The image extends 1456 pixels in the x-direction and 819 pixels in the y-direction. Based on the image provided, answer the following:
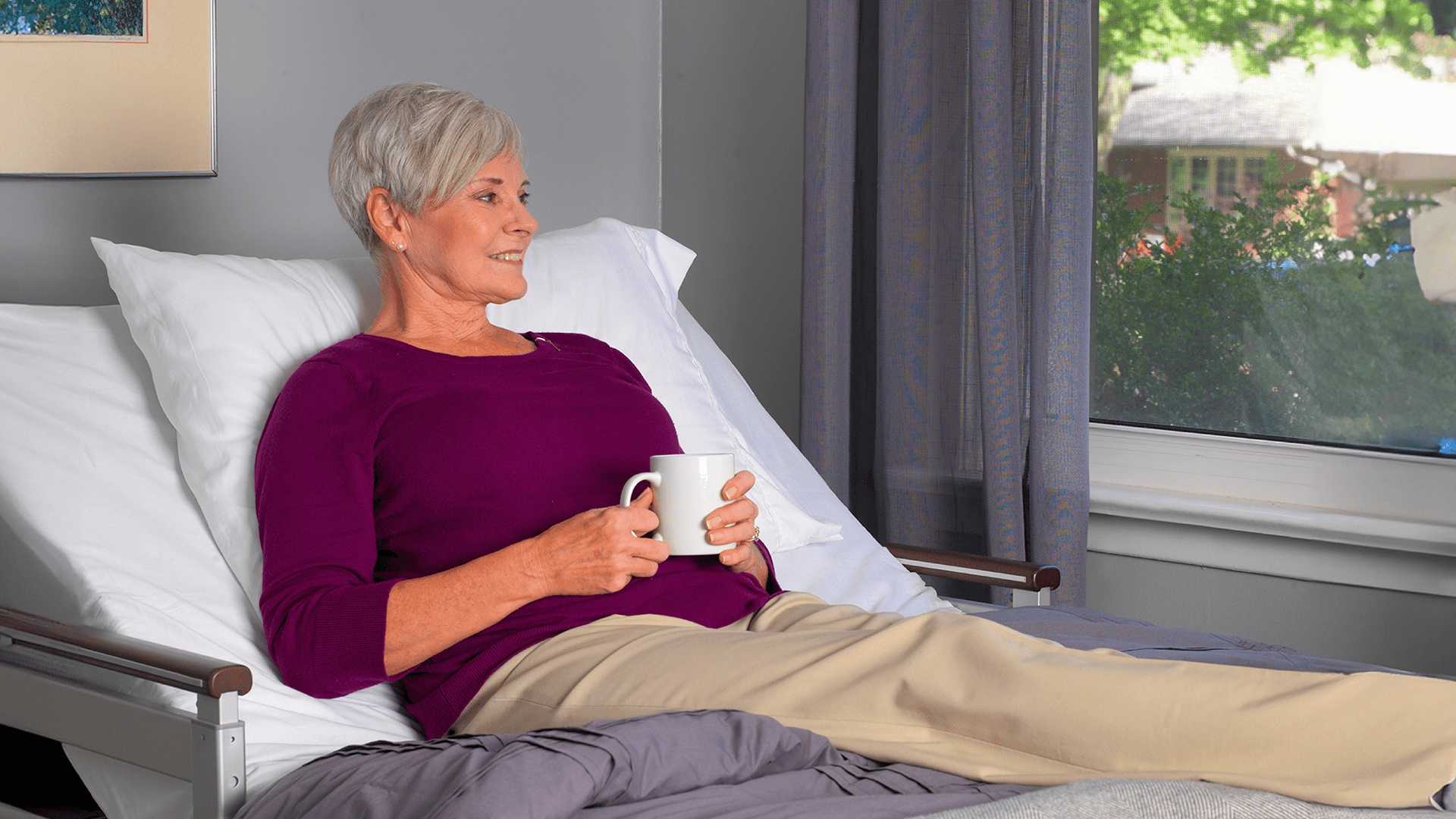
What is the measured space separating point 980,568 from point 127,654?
112cm

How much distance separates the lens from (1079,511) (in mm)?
2141

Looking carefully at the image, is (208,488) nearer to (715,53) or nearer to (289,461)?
(289,461)

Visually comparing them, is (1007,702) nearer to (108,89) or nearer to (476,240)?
(476,240)

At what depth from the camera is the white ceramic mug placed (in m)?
1.28

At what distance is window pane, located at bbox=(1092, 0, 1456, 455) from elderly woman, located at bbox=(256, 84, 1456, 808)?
43.6 inches

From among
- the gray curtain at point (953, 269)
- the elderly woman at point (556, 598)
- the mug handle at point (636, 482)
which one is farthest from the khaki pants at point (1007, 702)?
the gray curtain at point (953, 269)

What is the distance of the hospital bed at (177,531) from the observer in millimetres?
1206

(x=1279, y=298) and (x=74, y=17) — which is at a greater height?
(x=74, y=17)

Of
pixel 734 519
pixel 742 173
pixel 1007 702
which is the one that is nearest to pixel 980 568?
pixel 734 519

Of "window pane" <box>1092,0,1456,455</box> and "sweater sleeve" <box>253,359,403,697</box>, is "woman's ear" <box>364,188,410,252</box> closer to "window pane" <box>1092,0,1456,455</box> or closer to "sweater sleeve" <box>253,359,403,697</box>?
"sweater sleeve" <box>253,359,403,697</box>

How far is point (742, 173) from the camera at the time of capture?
111 inches

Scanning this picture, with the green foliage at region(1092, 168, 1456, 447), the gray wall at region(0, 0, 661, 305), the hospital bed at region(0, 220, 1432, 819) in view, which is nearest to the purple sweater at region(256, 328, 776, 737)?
the hospital bed at region(0, 220, 1432, 819)

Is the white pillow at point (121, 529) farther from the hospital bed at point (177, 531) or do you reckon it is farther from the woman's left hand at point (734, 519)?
the woman's left hand at point (734, 519)

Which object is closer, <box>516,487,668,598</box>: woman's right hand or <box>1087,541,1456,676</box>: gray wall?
<box>516,487,668,598</box>: woman's right hand
